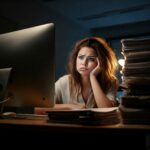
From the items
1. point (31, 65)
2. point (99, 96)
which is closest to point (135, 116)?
point (31, 65)

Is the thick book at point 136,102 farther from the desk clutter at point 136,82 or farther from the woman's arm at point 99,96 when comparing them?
the woman's arm at point 99,96

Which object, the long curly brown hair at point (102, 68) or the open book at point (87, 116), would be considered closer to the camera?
the open book at point (87, 116)

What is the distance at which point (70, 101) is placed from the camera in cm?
212

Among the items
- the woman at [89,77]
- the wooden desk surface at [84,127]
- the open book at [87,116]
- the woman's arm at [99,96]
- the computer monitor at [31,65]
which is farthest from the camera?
the woman at [89,77]

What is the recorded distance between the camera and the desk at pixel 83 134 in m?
0.81

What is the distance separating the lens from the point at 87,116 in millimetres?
917

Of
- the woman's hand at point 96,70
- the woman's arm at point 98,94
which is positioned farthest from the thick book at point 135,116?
the woman's hand at point 96,70

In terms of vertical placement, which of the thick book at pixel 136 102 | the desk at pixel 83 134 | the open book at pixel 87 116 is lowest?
the desk at pixel 83 134

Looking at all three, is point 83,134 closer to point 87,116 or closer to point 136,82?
point 87,116

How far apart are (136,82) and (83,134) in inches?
11.6

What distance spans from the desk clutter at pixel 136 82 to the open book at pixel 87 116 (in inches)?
1.7

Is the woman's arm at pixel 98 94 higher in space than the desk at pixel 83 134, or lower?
higher

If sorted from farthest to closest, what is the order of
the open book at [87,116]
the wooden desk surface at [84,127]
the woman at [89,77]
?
the woman at [89,77] < the open book at [87,116] < the wooden desk surface at [84,127]
